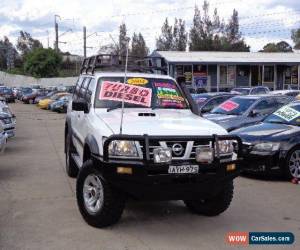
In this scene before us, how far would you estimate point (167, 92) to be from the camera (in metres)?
8.07

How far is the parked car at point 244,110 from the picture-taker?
13250 millimetres

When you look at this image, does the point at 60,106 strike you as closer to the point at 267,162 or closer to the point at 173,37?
the point at 267,162

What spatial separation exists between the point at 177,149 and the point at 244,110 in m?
8.58

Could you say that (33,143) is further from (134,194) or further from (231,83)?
(231,83)

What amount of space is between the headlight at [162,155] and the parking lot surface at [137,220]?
0.92 metres

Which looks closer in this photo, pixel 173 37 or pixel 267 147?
pixel 267 147

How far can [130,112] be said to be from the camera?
7391 millimetres

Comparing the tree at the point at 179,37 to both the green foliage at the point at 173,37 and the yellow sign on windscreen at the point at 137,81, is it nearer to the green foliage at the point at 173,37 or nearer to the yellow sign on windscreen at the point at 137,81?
the green foliage at the point at 173,37

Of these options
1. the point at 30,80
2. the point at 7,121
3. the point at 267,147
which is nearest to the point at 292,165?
the point at 267,147

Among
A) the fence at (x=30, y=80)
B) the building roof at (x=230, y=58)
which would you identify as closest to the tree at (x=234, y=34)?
the fence at (x=30, y=80)

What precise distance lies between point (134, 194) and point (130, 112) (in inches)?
66.3

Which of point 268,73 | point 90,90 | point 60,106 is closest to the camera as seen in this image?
point 90,90

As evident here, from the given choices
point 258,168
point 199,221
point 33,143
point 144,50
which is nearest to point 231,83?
point 33,143

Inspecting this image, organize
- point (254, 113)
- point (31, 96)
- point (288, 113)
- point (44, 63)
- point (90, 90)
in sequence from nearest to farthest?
1. point (90, 90)
2. point (288, 113)
3. point (254, 113)
4. point (31, 96)
5. point (44, 63)
